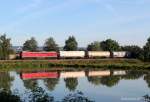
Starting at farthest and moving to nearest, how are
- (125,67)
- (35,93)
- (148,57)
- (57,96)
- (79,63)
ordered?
(148,57)
(79,63)
(125,67)
(57,96)
(35,93)

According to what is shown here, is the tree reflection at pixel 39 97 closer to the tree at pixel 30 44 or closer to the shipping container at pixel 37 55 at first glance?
the shipping container at pixel 37 55

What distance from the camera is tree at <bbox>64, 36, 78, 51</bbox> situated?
107 metres

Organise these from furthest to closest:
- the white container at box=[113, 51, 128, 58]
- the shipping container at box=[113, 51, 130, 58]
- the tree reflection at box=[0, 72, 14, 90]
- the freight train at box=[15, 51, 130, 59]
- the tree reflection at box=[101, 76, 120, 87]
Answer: the white container at box=[113, 51, 128, 58] → the shipping container at box=[113, 51, 130, 58] → the freight train at box=[15, 51, 130, 59] → the tree reflection at box=[101, 76, 120, 87] → the tree reflection at box=[0, 72, 14, 90]

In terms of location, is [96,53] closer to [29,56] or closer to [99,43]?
[29,56]

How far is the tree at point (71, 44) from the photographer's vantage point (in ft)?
351

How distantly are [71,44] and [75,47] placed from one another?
1.36m

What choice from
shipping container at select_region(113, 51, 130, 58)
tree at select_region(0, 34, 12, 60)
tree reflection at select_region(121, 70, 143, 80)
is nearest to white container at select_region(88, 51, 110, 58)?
shipping container at select_region(113, 51, 130, 58)

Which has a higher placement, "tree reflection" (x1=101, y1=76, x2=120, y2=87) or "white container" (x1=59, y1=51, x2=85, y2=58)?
"white container" (x1=59, y1=51, x2=85, y2=58)

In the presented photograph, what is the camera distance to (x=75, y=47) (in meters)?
108

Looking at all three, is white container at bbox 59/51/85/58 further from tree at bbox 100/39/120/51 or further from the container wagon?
tree at bbox 100/39/120/51

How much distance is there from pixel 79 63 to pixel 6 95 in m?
54.5

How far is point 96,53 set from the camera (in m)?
87.2

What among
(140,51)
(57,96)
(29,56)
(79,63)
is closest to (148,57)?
(140,51)

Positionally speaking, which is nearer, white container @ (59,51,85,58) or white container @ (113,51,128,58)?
white container @ (59,51,85,58)
